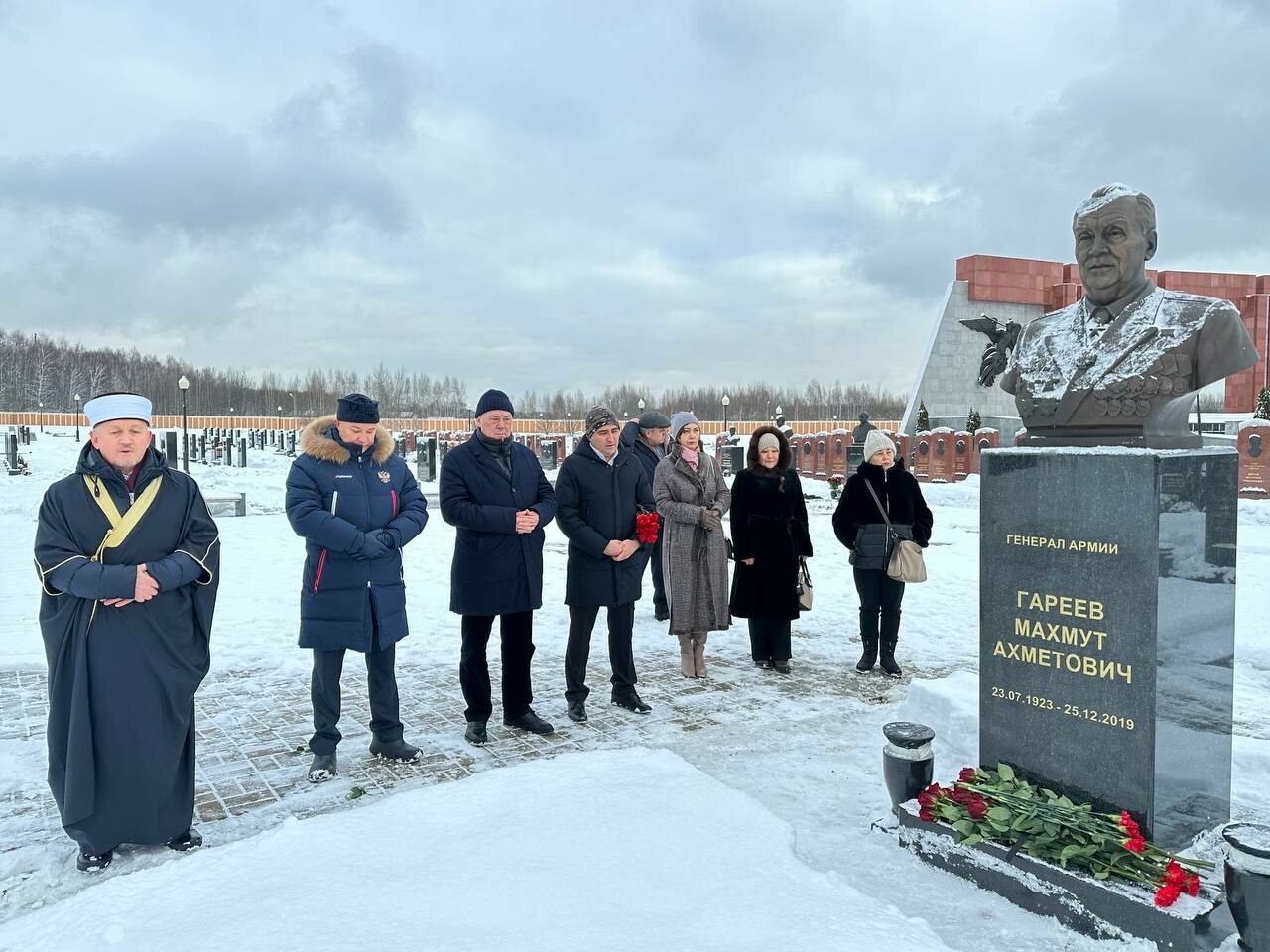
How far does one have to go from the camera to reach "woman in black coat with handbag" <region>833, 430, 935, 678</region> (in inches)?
237

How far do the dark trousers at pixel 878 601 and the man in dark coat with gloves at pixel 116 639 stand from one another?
4.40m

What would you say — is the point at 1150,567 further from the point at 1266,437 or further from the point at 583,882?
the point at 1266,437

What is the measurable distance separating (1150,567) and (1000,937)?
55.6 inches

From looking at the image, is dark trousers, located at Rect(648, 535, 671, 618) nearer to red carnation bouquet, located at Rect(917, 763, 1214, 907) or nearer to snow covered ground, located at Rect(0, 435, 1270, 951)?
snow covered ground, located at Rect(0, 435, 1270, 951)

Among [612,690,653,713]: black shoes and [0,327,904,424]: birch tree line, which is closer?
[612,690,653,713]: black shoes

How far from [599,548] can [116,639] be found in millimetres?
2520

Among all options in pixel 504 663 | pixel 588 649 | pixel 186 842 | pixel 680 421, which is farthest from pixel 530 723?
pixel 680 421

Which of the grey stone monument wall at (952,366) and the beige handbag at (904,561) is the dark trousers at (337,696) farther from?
the grey stone monument wall at (952,366)

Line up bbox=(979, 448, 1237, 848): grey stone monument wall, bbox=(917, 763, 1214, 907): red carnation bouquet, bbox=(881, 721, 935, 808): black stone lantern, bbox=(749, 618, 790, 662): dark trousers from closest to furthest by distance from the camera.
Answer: bbox=(917, 763, 1214, 907): red carnation bouquet < bbox=(979, 448, 1237, 848): grey stone monument wall < bbox=(881, 721, 935, 808): black stone lantern < bbox=(749, 618, 790, 662): dark trousers

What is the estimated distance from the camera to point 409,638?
7.14 meters

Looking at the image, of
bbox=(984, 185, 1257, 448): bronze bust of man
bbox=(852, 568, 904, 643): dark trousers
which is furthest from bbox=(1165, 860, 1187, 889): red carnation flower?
bbox=(852, 568, 904, 643): dark trousers

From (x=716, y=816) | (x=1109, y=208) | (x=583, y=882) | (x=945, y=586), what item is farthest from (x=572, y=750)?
(x=945, y=586)

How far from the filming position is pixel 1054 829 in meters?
3.04

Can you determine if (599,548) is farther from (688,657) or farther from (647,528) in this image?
(688,657)
